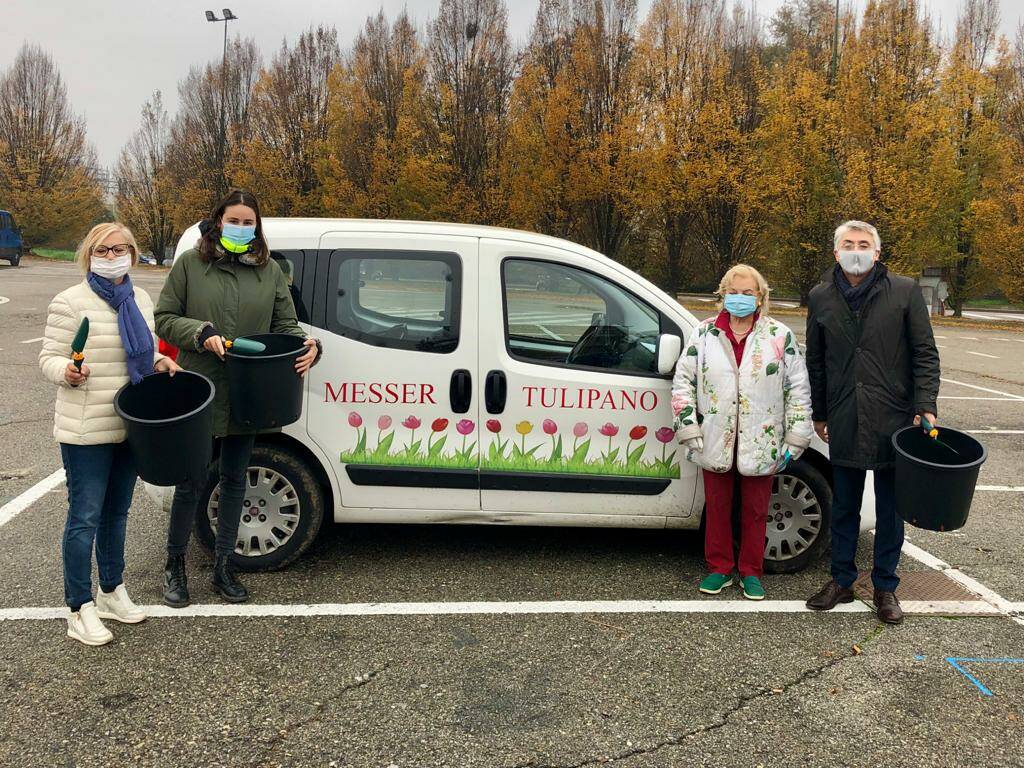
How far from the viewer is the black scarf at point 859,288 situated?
3.77 meters

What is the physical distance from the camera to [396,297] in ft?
13.8

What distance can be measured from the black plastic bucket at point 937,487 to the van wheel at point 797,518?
2.10 feet

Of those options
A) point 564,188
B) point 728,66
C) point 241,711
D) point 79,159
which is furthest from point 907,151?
point 79,159

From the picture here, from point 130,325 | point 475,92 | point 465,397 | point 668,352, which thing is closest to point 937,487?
point 668,352

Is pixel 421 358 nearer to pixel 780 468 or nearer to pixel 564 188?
pixel 780 468

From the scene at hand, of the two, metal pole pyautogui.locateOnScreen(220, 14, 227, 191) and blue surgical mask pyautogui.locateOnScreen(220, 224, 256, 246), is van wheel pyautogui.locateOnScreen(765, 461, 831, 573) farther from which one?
metal pole pyautogui.locateOnScreen(220, 14, 227, 191)

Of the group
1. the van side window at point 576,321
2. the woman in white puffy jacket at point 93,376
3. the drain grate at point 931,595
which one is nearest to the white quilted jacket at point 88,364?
the woman in white puffy jacket at point 93,376

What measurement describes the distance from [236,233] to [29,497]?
303cm

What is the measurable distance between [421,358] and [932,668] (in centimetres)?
268

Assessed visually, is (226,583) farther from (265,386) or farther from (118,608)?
(265,386)

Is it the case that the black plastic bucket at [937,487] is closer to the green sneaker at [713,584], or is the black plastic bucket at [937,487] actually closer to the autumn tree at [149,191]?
the green sneaker at [713,584]

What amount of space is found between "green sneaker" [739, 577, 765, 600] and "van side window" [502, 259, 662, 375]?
1.15 m

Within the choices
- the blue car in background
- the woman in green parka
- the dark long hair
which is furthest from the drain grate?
the blue car in background

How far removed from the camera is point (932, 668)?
3455 mm
